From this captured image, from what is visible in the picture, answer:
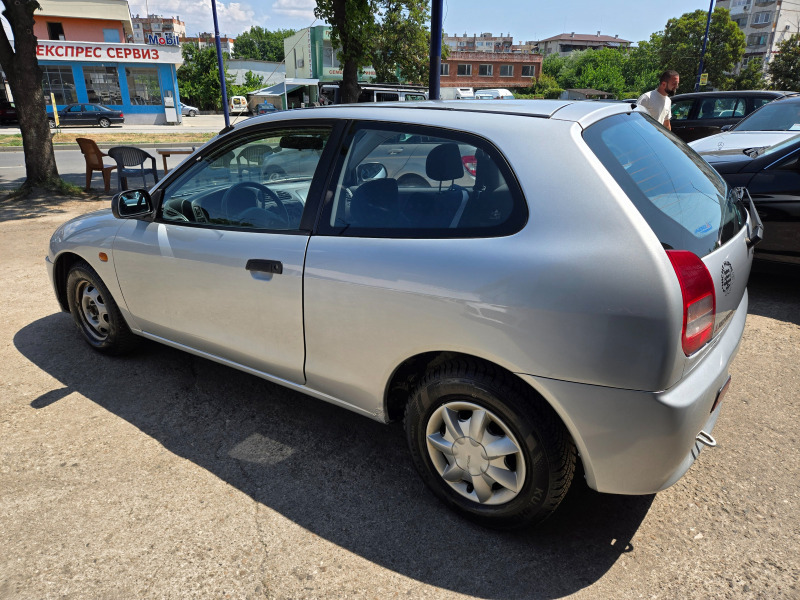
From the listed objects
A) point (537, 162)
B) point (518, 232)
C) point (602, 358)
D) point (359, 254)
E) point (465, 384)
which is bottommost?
point (465, 384)

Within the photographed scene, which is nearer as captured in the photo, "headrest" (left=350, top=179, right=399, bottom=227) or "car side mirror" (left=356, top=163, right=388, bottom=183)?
"headrest" (left=350, top=179, right=399, bottom=227)

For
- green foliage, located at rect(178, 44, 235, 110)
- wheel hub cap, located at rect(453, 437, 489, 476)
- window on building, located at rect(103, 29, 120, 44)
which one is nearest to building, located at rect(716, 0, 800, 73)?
green foliage, located at rect(178, 44, 235, 110)

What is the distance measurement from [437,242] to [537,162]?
472 millimetres

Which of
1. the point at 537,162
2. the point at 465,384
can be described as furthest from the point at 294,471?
the point at 537,162

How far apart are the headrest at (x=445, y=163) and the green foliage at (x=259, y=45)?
12958 centimetres

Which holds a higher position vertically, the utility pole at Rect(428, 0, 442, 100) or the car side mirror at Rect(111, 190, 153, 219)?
the utility pole at Rect(428, 0, 442, 100)

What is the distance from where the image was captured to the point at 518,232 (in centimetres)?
204

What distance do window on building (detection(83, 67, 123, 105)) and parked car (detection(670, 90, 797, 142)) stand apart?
3536cm

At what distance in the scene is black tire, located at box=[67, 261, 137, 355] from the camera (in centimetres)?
374

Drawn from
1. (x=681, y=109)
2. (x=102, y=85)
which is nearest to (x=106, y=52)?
(x=102, y=85)

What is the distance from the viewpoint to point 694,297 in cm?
189

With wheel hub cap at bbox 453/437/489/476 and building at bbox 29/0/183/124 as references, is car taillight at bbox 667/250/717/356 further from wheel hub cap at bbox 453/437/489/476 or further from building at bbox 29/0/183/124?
building at bbox 29/0/183/124

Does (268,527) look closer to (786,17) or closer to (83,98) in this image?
(83,98)

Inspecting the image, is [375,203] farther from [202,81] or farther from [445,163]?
[202,81]
